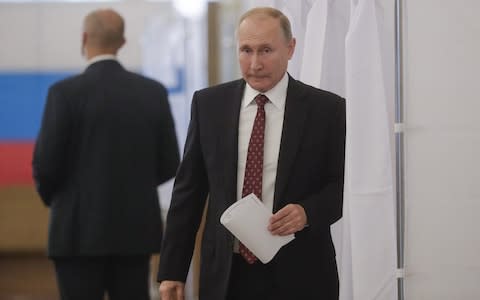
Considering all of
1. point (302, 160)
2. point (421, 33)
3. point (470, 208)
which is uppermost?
point (421, 33)

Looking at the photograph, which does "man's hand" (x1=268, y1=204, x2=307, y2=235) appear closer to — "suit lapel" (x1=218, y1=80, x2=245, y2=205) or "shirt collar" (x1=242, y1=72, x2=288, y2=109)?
"suit lapel" (x1=218, y1=80, x2=245, y2=205)

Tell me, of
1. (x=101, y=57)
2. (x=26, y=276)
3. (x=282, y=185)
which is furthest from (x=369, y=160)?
(x=26, y=276)

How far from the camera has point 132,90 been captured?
10.3ft

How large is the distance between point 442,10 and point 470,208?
0.62 m

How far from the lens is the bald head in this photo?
10.2 feet

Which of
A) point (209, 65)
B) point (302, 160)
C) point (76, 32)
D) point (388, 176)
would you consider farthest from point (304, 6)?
point (76, 32)

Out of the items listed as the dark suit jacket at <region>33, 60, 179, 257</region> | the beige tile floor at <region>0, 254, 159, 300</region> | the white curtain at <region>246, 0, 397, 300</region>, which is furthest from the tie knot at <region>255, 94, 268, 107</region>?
the beige tile floor at <region>0, 254, 159, 300</region>

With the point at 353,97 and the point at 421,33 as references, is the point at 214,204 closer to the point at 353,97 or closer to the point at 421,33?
the point at 353,97

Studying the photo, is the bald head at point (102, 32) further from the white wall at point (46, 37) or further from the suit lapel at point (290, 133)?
the white wall at point (46, 37)

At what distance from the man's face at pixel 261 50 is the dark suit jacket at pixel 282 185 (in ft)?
0.26

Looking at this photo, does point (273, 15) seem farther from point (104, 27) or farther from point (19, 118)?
point (19, 118)

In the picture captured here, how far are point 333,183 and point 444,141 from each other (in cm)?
75

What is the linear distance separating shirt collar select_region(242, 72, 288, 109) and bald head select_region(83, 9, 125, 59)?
4.06 feet

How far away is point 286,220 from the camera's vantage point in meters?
1.89
